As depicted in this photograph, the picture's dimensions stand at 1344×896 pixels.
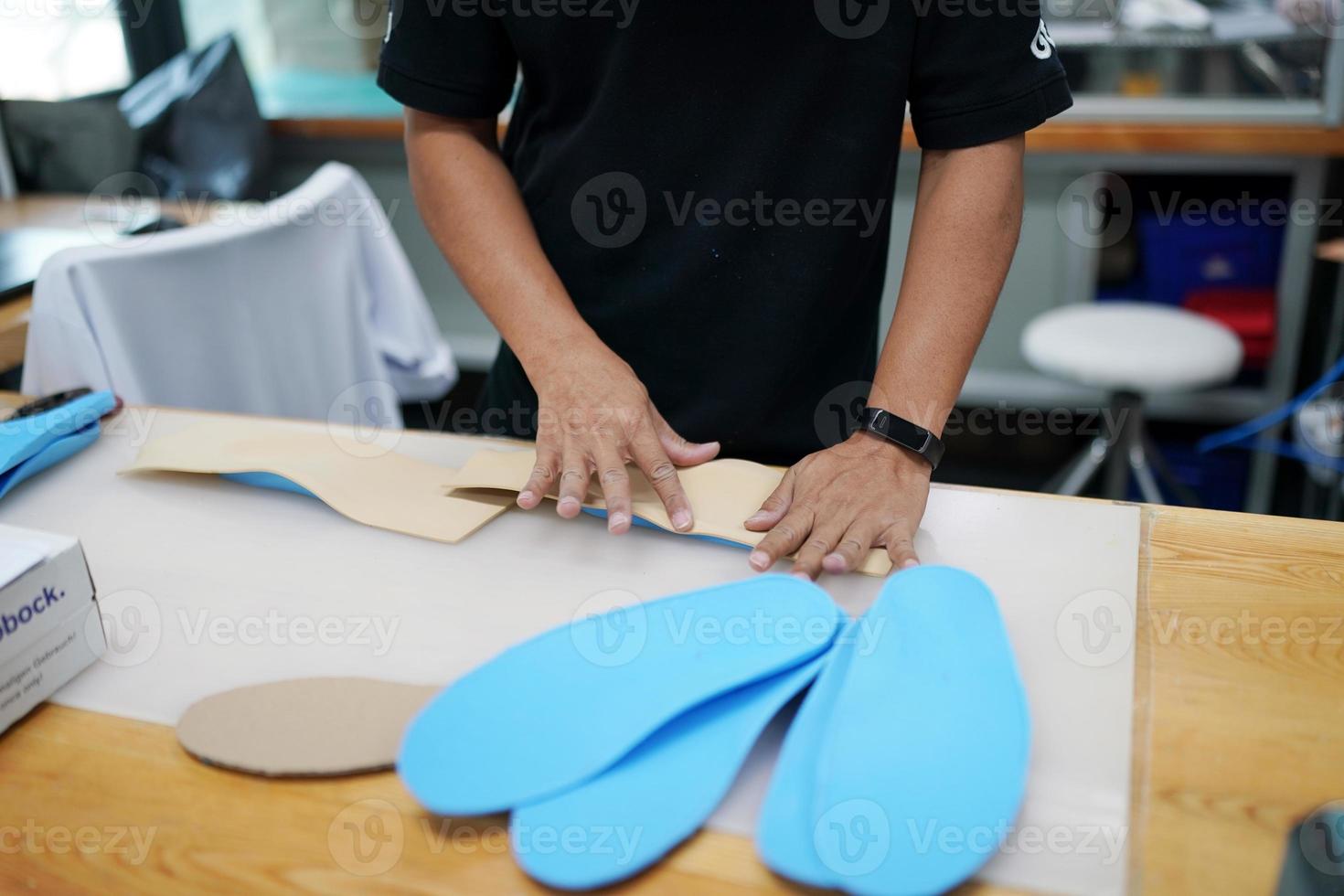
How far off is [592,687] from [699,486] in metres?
0.29

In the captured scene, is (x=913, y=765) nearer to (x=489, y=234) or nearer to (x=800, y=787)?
(x=800, y=787)

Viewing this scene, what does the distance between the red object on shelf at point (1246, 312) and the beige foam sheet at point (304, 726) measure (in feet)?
7.48

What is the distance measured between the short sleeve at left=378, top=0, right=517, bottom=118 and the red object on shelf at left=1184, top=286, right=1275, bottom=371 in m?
1.97

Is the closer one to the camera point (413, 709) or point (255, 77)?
point (413, 709)

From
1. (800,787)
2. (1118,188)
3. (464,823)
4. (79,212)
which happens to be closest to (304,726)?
(464,823)

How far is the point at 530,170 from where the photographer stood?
1.10 m

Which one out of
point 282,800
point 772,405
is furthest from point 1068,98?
point 282,800

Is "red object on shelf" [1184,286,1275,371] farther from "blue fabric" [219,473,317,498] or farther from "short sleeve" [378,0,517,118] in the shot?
"blue fabric" [219,473,317,498]

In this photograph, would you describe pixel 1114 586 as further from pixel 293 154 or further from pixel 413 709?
pixel 293 154

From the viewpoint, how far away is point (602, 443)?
866 mm

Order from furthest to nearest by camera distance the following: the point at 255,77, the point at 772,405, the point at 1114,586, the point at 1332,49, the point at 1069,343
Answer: the point at 255,77 → the point at 1332,49 → the point at 1069,343 → the point at 772,405 → the point at 1114,586

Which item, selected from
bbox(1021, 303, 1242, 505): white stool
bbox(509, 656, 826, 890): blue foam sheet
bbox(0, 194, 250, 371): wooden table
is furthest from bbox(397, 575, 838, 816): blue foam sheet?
bbox(0, 194, 250, 371): wooden table

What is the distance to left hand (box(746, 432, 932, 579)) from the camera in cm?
77

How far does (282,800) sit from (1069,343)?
180 cm
